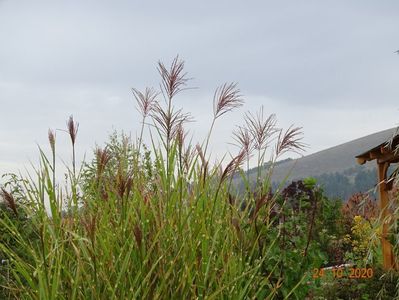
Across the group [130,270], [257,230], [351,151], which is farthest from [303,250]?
[351,151]

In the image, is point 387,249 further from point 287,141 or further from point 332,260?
point 287,141

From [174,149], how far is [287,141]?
685 millimetres

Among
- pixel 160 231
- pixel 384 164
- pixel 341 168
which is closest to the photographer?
pixel 160 231

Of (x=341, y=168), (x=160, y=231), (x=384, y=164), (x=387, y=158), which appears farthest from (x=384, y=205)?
(x=341, y=168)

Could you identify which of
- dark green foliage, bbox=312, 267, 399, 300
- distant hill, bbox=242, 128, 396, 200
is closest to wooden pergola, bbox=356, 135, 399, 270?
dark green foliage, bbox=312, 267, 399, 300

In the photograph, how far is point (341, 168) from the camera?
113250 millimetres

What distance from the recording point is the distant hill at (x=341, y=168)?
97.4 meters

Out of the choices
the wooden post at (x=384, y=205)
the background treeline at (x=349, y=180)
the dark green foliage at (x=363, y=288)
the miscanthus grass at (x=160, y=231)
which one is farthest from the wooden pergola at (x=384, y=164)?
the background treeline at (x=349, y=180)

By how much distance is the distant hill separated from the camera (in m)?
97.4

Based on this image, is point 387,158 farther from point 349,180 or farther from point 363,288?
point 349,180

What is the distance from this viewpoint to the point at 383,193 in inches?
480

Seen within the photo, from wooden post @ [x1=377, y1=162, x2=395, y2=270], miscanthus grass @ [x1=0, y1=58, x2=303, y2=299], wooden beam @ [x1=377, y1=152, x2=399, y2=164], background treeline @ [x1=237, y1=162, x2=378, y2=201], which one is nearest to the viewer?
miscanthus grass @ [x1=0, y1=58, x2=303, y2=299]

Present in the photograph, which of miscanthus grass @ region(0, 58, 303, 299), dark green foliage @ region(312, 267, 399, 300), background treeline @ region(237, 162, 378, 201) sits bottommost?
dark green foliage @ region(312, 267, 399, 300)

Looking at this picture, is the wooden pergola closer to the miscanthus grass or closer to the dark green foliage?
the dark green foliage
